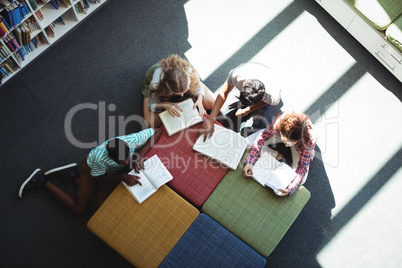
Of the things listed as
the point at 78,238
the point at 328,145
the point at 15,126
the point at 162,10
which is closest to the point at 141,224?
the point at 78,238

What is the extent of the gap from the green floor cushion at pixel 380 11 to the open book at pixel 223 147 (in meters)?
1.85

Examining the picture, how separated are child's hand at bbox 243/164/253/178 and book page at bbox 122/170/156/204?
0.72 meters

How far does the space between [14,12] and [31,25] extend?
1.17 ft

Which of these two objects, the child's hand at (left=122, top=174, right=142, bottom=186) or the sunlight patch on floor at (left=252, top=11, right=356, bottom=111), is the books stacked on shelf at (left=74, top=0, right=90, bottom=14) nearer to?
the sunlight patch on floor at (left=252, top=11, right=356, bottom=111)

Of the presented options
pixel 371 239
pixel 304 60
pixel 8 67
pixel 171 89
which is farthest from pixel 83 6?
pixel 371 239

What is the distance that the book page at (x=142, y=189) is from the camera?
7.72ft

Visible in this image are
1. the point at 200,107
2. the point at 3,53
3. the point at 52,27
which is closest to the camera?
the point at 200,107

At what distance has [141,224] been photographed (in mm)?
2311

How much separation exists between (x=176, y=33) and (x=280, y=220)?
222 centimetres

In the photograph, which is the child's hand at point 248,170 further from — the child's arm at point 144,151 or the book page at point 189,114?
the child's arm at point 144,151

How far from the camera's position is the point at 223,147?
100 inches

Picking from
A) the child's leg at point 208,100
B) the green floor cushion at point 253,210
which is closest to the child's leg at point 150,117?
the child's leg at point 208,100

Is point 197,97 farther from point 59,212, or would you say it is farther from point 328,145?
point 59,212

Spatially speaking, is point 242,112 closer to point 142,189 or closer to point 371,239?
point 142,189
